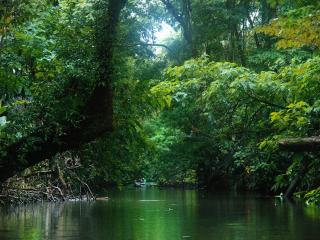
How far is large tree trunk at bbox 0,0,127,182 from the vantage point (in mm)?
8727

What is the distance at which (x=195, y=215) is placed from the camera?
1422cm

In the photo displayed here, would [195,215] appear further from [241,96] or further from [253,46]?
[253,46]

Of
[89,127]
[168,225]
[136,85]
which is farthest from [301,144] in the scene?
[168,225]

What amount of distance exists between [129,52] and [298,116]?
580cm

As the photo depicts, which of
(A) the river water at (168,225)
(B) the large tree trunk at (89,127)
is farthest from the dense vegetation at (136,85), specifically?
(A) the river water at (168,225)

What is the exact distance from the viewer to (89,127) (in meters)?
8.91

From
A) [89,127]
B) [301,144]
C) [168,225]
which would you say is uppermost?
[89,127]

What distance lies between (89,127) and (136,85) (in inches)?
84.6

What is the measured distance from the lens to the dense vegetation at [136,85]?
884 cm

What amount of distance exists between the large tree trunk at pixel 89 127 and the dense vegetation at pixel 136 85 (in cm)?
2

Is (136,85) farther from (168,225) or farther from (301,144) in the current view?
(301,144)

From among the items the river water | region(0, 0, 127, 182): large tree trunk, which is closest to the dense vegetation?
region(0, 0, 127, 182): large tree trunk

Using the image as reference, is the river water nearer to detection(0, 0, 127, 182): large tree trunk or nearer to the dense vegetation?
the dense vegetation

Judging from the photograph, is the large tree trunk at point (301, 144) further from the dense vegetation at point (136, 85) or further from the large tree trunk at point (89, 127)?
the large tree trunk at point (89, 127)
